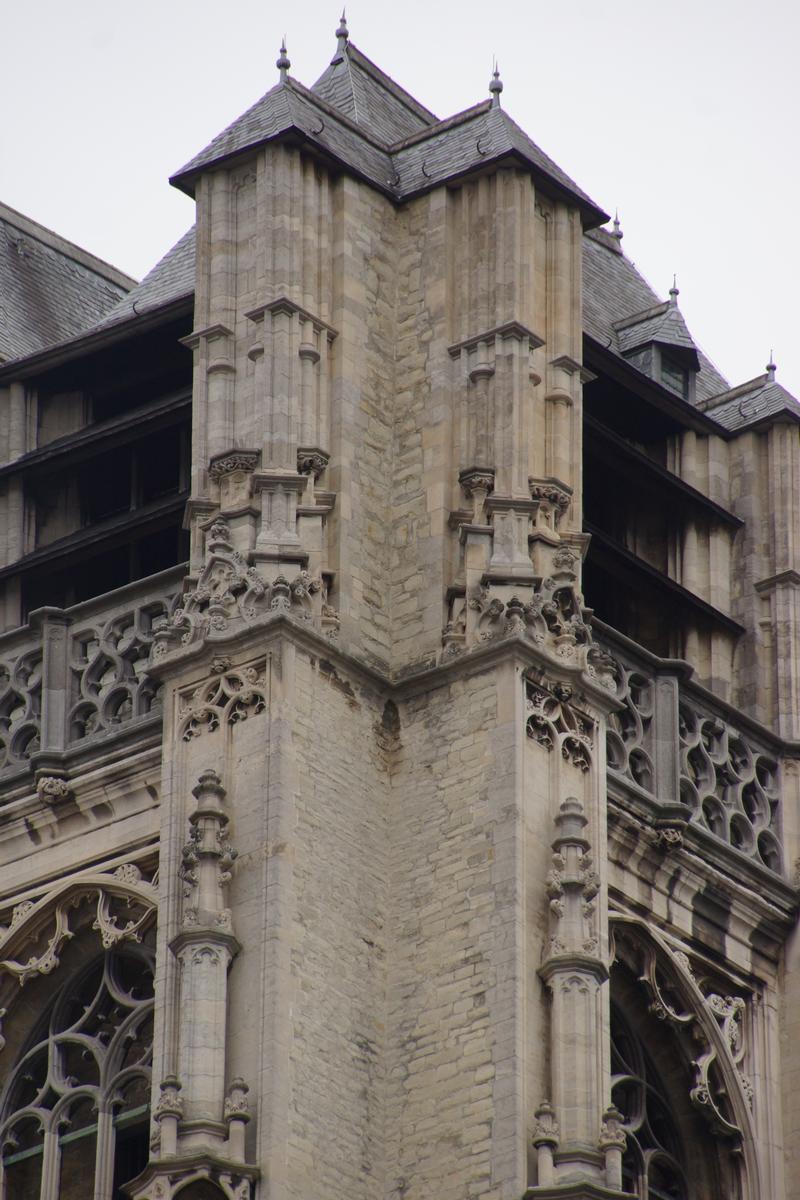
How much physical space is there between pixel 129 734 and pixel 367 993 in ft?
10.6

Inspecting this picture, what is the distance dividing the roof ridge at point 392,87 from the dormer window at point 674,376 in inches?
120

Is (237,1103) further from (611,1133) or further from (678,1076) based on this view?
(678,1076)

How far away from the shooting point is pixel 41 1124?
3559 centimetres

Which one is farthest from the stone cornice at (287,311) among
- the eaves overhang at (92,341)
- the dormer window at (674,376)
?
the dormer window at (674,376)

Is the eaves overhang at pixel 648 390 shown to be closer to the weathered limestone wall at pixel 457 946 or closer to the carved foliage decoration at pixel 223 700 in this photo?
the weathered limestone wall at pixel 457 946

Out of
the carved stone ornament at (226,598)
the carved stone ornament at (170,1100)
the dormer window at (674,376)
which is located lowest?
the carved stone ornament at (170,1100)

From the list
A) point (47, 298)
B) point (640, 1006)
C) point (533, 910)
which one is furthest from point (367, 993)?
point (47, 298)

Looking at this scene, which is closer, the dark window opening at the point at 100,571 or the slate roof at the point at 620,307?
the dark window opening at the point at 100,571

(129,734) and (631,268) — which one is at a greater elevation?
(631,268)

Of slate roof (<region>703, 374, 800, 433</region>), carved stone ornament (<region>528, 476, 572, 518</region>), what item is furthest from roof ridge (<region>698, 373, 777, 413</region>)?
carved stone ornament (<region>528, 476, 572, 518</region>)

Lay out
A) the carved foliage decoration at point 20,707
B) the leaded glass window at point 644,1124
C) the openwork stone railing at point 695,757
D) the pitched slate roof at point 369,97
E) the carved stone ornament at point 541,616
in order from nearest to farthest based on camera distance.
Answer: the carved stone ornament at point 541,616 → the leaded glass window at point 644,1124 → the carved foliage decoration at point 20,707 → the openwork stone railing at point 695,757 → the pitched slate roof at point 369,97

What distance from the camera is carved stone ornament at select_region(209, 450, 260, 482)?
35.6 meters

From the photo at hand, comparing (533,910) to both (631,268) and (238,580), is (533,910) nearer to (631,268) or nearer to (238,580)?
(238,580)

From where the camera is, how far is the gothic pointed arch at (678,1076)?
120 ft
